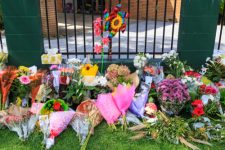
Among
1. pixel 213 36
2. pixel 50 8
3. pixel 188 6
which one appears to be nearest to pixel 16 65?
pixel 188 6

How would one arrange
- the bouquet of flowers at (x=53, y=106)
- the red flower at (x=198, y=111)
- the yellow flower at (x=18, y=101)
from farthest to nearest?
the yellow flower at (x=18, y=101)
the bouquet of flowers at (x=53, y=106)
the red flower at (x=198, y=111)

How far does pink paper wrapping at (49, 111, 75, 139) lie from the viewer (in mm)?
3146

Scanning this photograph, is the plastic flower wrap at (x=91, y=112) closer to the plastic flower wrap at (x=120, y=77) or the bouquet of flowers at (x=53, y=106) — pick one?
the bouquet of flowers at (x=53, y=106)

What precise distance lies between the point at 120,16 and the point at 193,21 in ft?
3.22

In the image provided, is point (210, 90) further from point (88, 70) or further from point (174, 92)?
point (88, 70)

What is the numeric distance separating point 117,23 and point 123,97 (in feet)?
3.54

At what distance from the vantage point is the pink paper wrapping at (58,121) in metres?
3.15

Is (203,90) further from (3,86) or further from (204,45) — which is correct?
(3,86)

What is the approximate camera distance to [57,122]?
3184mm

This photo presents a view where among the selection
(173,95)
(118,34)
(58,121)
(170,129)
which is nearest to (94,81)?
(58,121)

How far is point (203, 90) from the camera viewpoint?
356cm

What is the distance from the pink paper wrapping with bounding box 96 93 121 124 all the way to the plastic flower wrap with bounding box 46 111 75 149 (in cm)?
36

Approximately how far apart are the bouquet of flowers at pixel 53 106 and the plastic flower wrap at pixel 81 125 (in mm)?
178

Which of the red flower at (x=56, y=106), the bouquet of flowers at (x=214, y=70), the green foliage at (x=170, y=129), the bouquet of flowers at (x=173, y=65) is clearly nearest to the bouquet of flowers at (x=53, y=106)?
the red flower at (x=56, y=106)
